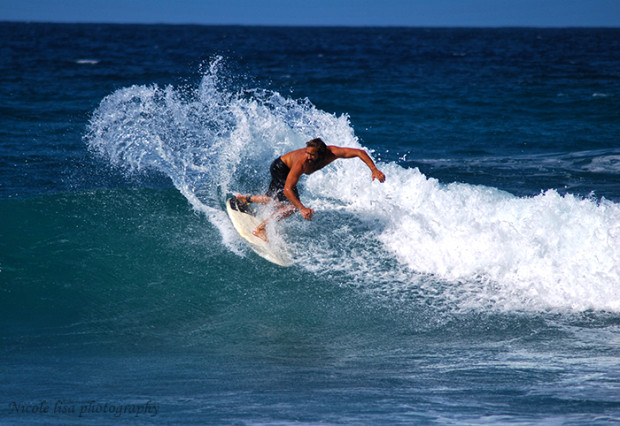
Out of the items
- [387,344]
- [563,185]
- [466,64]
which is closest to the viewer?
[387,344]

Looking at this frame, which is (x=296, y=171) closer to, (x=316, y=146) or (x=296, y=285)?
(x=316, y=146)

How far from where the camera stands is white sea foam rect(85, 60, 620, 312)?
6.39 metres

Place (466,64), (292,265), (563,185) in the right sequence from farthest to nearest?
(466,64) < (563,185) < (292,265)

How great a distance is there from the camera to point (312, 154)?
6.33 meters

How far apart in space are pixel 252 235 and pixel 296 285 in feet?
2.94

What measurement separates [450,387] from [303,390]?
1043 mm

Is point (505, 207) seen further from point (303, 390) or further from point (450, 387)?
point (303, 390)

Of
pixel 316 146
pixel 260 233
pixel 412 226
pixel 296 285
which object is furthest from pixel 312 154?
pixel 412 226

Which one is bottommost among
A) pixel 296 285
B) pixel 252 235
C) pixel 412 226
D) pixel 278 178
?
pixel 296 285

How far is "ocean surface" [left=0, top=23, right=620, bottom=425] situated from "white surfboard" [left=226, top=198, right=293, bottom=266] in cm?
12

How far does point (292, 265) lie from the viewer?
6809 millimetres

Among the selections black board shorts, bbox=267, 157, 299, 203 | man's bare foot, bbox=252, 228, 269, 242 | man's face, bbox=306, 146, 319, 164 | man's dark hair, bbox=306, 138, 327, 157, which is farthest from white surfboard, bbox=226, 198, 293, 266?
man's dark hair, bbox=306, 138, 327, 157

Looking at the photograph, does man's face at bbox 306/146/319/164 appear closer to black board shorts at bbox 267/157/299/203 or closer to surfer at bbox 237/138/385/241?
surfer at bbox 237/138/385/241

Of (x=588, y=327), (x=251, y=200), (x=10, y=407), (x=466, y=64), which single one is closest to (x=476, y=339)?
(x=588, y=327)
